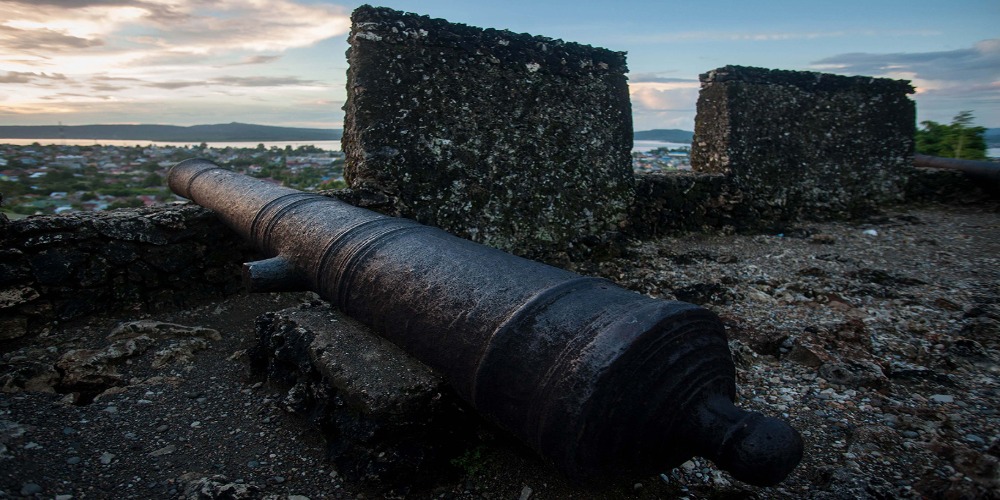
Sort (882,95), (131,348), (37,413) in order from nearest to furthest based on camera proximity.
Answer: (37,413)
(131,348)
(882,95)

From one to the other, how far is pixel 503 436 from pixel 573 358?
0.98 meters

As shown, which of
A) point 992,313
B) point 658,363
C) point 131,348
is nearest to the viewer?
→ point 658,363

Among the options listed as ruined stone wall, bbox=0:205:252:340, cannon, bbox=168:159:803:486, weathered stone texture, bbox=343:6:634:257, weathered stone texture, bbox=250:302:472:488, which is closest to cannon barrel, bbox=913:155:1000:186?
weathered stone texture, bbox=343:6:634:257

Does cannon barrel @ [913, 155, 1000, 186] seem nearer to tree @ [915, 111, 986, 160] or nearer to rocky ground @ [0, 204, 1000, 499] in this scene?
tree @ [915, 111, 986, 160]

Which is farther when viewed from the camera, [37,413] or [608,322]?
[37,413]

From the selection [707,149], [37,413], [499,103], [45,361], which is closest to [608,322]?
[37,413]

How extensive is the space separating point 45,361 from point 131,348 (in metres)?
0.51

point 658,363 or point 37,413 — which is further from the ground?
point 658,363

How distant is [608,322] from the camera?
1.85 metres

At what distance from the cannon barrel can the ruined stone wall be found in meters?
11.7

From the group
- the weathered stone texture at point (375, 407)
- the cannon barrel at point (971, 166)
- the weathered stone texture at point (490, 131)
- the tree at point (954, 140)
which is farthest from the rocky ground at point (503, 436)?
the tree at point (954, 140)

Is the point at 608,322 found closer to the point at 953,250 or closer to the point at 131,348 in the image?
the point at 131,348

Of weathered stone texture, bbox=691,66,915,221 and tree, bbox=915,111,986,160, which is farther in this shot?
tree, bbox=915,111,986,160

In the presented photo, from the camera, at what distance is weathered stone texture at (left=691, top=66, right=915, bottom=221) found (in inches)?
324
